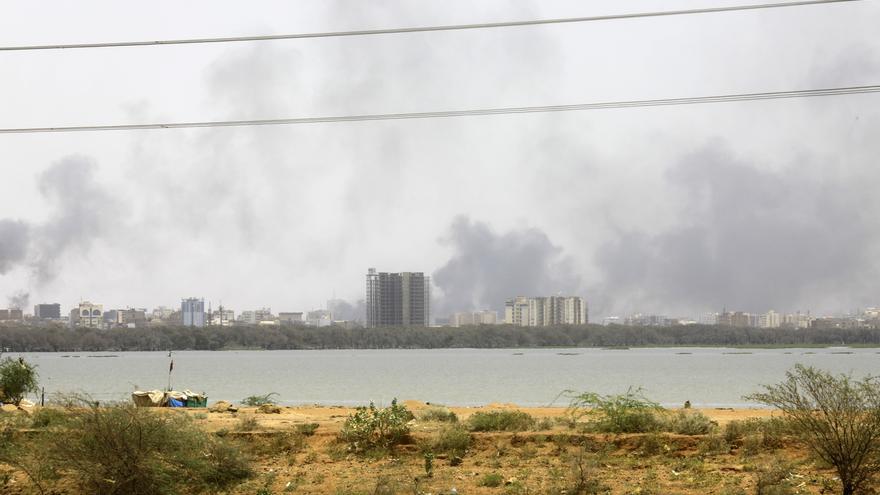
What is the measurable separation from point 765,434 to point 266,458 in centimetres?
1252

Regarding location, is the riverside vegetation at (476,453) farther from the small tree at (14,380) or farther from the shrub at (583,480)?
the small tree at (14,380)

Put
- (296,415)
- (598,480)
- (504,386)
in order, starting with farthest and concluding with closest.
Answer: (504,386) → (296,415) → (598,480)

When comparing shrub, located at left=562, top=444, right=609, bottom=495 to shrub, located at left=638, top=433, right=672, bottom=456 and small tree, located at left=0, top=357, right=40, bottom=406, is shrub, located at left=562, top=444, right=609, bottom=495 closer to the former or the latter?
shrub, located at left=638, top=433, right=672, bottom=456

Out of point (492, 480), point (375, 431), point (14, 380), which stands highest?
point (14, 380)

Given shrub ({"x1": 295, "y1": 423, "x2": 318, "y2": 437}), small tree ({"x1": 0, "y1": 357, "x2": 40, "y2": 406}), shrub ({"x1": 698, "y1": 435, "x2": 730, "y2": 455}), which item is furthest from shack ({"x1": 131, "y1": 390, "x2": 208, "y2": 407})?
shrub ({"x1": 698, "y1": 435, "x2": 730, "y2": 455})

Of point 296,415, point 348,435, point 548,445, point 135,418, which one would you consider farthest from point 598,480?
point 296,415

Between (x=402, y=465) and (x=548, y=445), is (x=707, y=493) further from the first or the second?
(x=402, y=465)

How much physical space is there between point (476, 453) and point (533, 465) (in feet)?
6.70

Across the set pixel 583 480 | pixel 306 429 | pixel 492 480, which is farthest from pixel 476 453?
pixel 306 429

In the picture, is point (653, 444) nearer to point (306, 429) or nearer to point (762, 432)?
point (762, 432)

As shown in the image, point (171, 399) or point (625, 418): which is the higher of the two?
point (625, 418)

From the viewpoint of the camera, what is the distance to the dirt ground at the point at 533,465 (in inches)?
832

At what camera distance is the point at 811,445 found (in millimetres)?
20453

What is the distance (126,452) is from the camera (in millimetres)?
20625
